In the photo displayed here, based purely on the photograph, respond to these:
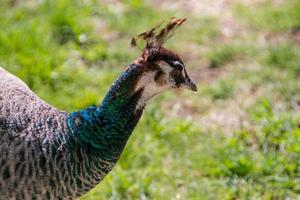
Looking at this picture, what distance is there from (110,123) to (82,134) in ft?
0.49

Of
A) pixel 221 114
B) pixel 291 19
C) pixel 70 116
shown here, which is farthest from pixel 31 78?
pixel 291 19

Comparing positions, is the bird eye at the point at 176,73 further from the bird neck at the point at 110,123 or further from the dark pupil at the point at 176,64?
the bird neck at the point at 110,123

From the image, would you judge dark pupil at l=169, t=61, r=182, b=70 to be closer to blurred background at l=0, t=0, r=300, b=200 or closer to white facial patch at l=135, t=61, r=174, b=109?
white facial patch at l=135, t=61, r=174, b=109

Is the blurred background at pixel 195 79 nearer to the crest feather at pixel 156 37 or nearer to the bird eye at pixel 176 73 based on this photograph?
the bird eye at pixel 176 73

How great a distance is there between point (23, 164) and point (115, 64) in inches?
95.3

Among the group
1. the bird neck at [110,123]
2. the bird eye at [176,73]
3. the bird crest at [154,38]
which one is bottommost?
the bird neck at [110,123]

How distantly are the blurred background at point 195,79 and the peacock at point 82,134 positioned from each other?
35.4 inches

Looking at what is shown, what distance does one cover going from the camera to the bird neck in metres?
3.72

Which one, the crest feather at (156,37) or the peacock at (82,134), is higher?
the crest feather at (156,37)

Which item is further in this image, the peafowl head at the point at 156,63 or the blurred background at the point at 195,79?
the blurred background at the point at 195,79

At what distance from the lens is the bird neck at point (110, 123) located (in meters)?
3.72

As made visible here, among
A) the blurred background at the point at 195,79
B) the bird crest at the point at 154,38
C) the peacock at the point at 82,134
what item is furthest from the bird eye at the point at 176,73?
the blurred background at the point at 195,79

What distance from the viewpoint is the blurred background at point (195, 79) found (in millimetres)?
4832

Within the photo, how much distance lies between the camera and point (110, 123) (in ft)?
12.4
